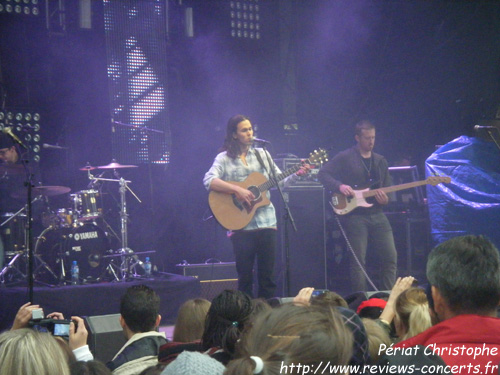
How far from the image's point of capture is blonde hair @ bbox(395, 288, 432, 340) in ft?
8.70

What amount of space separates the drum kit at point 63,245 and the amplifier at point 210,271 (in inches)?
25.7

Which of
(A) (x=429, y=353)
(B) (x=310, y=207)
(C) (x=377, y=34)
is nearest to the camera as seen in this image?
(A) (x=429, y=353)

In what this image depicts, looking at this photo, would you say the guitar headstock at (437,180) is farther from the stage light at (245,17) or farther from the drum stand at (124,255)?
the stage light at (245,17)

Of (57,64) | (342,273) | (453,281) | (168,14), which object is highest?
(168,14)

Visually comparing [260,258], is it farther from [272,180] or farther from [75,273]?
[75,273]

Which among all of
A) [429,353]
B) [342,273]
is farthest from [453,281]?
[342,273]

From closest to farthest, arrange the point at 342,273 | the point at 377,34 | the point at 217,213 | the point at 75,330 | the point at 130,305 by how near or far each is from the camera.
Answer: the point at 75,330 < the point at 130,305 < the point at 217,213 < the point at 342,273 < the point at 377,34

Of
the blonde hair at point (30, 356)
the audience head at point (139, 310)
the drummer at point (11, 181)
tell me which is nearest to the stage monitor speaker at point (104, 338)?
the audience head at point (139, 310)

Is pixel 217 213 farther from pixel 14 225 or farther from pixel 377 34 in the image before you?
pixel 377 34

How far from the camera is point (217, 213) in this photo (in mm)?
5922

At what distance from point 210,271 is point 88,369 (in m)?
6.01

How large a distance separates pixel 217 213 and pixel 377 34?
5.05 m

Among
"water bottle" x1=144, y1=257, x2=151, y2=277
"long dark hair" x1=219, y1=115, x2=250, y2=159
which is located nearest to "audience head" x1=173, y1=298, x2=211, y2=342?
"long dark hair" x1=219, y1=115, x2=250, y2=159

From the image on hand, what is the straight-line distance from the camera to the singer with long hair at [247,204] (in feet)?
19.1
